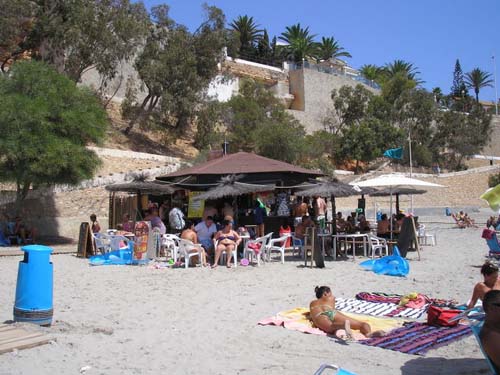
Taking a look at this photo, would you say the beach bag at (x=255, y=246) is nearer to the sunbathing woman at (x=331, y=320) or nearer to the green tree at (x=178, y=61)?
the sunbathing woman at (x=331, y=320)

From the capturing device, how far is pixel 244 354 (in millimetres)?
4695

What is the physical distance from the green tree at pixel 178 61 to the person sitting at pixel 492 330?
29.7 metres

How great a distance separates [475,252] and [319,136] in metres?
28.0

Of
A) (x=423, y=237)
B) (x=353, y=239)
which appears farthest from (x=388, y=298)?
(x=423, y=237)

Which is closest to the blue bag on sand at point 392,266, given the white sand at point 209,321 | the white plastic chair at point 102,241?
the white sand at point 209,321

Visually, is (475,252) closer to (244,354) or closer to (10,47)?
(244,354)

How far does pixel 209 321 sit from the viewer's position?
5969mm

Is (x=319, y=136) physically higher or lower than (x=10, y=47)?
lower

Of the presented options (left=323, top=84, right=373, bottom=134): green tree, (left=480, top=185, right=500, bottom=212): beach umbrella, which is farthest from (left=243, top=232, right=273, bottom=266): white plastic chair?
(left=323, top=84, right=373, bottom=134): green tree

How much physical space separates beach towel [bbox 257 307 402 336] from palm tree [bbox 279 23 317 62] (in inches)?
2177

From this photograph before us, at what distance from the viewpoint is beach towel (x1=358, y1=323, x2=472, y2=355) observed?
4.89 m

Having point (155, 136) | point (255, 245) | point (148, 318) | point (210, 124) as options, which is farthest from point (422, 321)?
point (155, 136)

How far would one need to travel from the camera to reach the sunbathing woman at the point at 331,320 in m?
5.33

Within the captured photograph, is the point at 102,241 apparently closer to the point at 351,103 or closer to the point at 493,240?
the point at 493,240
